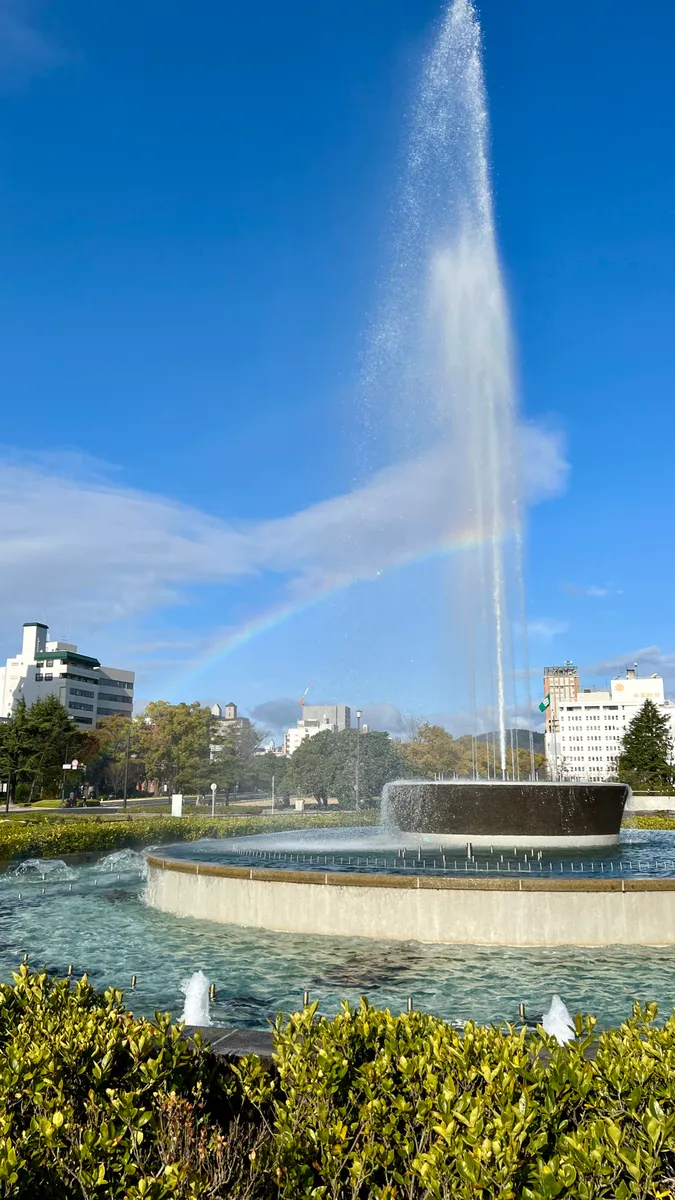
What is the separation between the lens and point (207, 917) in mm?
14406

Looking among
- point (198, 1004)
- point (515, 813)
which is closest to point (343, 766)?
point (515, 813)

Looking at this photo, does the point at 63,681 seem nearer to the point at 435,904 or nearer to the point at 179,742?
the point at 179,742

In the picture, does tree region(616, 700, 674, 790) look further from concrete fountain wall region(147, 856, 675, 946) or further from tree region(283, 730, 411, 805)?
concrete fountain wall region(147, 856, 675, 946)

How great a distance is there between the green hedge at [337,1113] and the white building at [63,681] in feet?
447

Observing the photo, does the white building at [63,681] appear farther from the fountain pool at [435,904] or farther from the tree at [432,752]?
the fountain pool at [435,904]

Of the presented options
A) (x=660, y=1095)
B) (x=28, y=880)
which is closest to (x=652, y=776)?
(x=28, y=880)

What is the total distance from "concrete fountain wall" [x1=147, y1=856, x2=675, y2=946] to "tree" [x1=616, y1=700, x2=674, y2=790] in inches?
2722

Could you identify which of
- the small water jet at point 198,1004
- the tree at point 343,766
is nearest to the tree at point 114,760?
the tree at point 343,766

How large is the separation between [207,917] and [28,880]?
300 inches

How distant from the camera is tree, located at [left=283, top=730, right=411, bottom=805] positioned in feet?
292

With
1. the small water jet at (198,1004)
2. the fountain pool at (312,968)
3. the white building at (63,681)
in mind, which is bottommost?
the fountain pool at (312,968)

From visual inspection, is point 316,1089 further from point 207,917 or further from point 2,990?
point 207,917

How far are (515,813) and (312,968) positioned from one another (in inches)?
377

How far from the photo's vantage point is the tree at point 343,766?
89.1m
